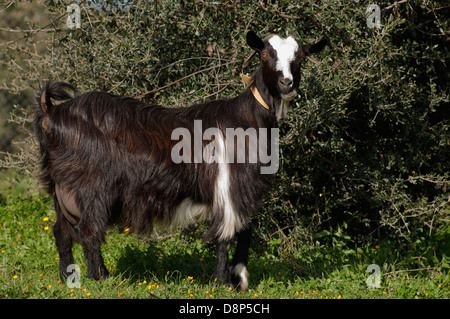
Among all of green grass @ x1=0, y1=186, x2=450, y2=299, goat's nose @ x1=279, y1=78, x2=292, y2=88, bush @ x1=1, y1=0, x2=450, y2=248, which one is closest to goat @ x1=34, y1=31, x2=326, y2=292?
goat's nose @ x1=279, y1=78, x2=292, y2=88

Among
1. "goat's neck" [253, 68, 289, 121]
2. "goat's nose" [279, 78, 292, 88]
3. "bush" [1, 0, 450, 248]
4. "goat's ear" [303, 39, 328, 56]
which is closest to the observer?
"goat's nose" [279, 78, 292, 88]

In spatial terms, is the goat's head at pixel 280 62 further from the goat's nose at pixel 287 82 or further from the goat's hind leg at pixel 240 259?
the goat's hind leg at pixel 240 259

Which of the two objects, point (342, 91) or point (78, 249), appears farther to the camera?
point (78, 249)

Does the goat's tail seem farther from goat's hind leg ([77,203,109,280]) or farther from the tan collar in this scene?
the tan collar

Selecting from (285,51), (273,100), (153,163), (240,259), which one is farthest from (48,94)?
(240,259)

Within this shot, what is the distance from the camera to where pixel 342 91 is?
194 inches

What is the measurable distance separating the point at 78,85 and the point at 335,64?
265 centimetres

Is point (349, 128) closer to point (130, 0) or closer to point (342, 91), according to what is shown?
point (342, 91)

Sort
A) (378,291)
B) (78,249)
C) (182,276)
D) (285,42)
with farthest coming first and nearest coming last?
(78,249), (182,276), (378,291), (285,42)

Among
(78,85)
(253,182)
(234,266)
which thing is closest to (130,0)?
(78,85)

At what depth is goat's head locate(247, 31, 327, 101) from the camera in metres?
3.92

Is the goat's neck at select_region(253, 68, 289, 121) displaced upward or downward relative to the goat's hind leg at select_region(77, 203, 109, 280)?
upward

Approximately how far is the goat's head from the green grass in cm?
161

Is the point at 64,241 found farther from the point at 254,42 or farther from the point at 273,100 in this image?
the point at 254,42
